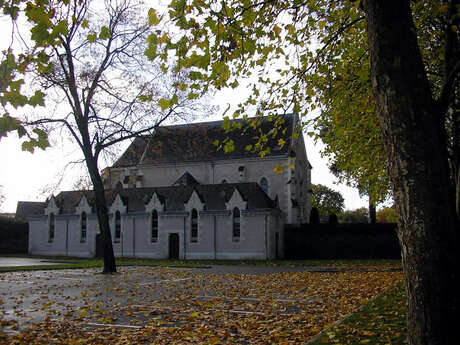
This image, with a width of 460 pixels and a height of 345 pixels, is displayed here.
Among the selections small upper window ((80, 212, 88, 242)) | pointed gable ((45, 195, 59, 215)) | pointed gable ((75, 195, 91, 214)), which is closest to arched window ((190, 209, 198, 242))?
pointed gable ((75, 195, 91, 214))

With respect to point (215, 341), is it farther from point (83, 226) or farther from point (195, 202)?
point (83, 226)

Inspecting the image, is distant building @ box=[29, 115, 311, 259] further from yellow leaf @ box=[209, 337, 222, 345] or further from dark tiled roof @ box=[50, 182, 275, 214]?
yellow leaf @ box=[209, 337, 222, 345]

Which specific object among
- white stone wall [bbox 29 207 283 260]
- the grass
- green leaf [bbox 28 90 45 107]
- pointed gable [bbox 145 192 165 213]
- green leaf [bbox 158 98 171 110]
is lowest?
the grass

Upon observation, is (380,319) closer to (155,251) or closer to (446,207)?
(446,207)

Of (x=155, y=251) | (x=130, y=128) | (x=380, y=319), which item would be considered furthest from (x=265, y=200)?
(x=380, y=319)

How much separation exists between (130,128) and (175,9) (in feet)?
56.3

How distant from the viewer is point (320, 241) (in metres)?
42.0

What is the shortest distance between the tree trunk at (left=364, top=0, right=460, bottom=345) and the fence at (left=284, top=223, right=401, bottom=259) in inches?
1411

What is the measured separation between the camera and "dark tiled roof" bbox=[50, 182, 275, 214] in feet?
141

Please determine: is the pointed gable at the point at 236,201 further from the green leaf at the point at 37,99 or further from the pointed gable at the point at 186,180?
the green leaf at the point at 37,99

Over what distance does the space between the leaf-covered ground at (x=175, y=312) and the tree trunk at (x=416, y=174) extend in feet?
10.7

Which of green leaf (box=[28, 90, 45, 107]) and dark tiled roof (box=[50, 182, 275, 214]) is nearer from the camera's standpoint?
green leaf (box=[28, 90, 45, 107])

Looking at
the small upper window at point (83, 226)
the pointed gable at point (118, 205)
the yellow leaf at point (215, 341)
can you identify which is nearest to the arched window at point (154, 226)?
the pointed gable at point (118, 205)

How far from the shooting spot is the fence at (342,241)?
39.6 m
